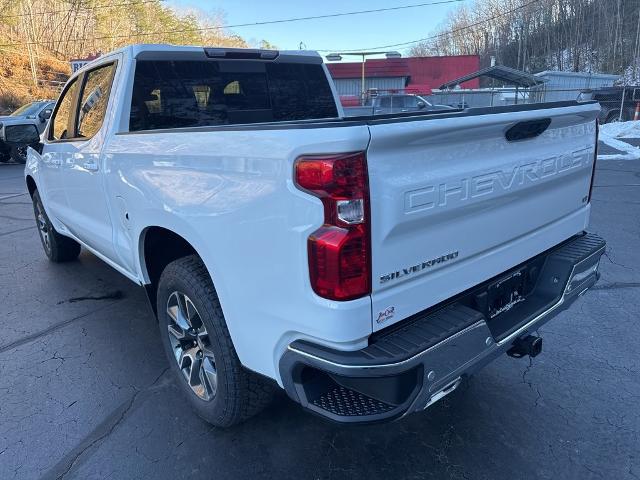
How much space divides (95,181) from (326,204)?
7.59 ft

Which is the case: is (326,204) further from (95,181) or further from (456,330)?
(95,181)

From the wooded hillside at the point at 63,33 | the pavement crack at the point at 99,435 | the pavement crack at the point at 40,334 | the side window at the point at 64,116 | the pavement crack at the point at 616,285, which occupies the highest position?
the wooded hillside at the point at 63,33

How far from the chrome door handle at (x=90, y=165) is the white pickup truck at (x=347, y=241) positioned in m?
0.02

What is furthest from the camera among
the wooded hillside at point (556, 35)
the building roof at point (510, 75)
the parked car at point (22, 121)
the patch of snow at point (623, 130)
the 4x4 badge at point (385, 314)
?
the wooded hillside at point (556, 35)

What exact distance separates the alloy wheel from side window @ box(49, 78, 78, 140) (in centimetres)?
214

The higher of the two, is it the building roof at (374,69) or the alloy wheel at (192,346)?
the building roof at (374,69)

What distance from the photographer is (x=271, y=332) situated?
195 cm

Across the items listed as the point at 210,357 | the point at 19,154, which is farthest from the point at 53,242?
the point at 19,154

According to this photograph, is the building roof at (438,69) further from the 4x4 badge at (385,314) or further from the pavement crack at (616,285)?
the 4x4 badge at (385,314)

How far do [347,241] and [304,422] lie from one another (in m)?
1.45

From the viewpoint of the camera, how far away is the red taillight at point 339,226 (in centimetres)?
164

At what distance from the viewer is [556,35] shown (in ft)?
192

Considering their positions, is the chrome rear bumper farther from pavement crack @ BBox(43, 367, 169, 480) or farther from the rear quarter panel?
pavement crack @ BBox(43, 367, 169, 480)

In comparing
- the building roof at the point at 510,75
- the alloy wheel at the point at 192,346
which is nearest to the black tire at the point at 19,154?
the alloy wheel at the point at 192,346
